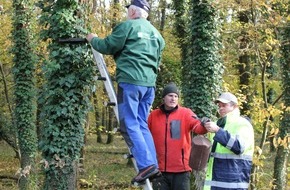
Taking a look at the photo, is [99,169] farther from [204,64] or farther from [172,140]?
[172,140]

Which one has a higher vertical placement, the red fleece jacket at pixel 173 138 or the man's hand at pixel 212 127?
the man's hand at pixel 212 127

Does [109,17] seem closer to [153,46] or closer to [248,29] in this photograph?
[248,29]

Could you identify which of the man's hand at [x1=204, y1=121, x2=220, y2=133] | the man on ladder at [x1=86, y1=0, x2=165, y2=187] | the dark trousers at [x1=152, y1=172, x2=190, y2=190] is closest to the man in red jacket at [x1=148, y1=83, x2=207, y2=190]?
the dark trousers at [x1=152, y1=172, x2=190, y2=190]

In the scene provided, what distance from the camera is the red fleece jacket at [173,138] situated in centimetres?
572

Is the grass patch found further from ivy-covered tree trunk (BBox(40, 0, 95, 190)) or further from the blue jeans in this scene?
the blue jeans

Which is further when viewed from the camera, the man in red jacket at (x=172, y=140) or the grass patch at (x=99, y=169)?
the grass patch at (x=99, y=169)

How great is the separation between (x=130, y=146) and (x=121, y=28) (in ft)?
4.50

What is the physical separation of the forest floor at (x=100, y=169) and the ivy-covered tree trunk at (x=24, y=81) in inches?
47.8

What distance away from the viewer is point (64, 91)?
5895 mm

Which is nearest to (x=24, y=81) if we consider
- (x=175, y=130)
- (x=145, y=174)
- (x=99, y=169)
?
(x=99, y=169)

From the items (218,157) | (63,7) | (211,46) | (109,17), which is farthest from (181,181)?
(109,17)

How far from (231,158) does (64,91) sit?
8.04 feet

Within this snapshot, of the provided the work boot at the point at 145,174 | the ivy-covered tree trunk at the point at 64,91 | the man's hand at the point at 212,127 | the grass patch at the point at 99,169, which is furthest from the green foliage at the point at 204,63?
the work boot at the point at 145,174

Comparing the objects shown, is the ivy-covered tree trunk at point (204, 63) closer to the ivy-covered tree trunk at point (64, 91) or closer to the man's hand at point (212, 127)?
the ivy-covered tree trunk at point (64, 91)
